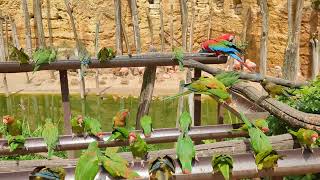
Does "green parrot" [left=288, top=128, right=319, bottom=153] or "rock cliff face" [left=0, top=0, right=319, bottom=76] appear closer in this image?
"green parrot" [left=288, top=128, right=319, bottom=153]

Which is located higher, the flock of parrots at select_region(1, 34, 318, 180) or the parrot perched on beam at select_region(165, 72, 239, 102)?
the parrot perched on beam at select_region(165, 72, 239, 102)

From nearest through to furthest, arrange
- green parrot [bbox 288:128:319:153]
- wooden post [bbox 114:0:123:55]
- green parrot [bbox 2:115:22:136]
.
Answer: green parrot [bbox 288:128:319:153], green parrot [bbox 2:115:22:136], wooden post [bbox 114:0:123:55]

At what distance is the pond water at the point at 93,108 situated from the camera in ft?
26.2

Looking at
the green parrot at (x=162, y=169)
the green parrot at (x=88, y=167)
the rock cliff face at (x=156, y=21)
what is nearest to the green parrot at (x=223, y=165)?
the green parrot at (x=162, y=169)

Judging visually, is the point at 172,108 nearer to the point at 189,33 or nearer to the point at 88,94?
the point at 88,94

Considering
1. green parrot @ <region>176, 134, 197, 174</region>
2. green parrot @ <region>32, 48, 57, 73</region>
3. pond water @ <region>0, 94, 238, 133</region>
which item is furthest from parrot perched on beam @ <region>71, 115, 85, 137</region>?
pond water @ <region>0, 94, 238, 133</region>

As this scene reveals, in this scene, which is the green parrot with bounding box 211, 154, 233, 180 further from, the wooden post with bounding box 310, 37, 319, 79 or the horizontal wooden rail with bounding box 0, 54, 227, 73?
the wooden post with bounding box 310, 37, 319, 79

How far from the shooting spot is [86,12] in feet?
37.9

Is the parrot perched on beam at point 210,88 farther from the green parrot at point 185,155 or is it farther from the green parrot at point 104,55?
the green parrot at point 104,55

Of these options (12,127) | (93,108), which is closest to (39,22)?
(93,108)

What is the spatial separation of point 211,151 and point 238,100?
41.4 inches

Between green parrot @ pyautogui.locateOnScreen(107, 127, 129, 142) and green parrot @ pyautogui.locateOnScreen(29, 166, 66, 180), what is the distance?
25.4 inches

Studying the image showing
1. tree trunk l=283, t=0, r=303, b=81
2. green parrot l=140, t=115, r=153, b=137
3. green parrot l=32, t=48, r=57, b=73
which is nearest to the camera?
green parrot l=140, t=115, r=153, b=137

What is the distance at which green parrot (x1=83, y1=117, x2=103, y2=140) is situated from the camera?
1737 mm
